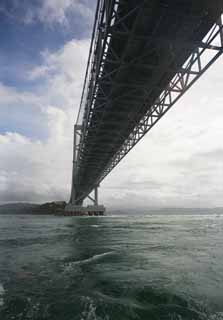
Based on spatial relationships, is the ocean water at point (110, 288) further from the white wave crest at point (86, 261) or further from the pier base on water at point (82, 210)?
the pier base on water at point (82, 210)

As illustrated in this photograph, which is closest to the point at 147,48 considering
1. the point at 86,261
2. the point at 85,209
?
the point at 86,261

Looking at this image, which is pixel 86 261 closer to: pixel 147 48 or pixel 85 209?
pixel 147 48

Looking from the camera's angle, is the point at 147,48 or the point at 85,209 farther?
the point at 85,209

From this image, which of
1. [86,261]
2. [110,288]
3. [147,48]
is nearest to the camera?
[110,288]

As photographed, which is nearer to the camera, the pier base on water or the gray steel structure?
the gray steel structure

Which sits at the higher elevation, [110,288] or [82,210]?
[82,210]

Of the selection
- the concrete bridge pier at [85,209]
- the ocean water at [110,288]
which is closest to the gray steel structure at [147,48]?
the ocean water at [110,288]

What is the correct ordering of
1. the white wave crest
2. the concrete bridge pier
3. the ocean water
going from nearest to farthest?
the ocean water → the white wave crest → the concrete bridge pier

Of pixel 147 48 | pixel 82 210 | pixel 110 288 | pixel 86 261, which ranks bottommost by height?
pixel 110 288

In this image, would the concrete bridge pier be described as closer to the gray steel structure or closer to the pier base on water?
the pier base on water

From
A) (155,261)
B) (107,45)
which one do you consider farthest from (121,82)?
(155,261)

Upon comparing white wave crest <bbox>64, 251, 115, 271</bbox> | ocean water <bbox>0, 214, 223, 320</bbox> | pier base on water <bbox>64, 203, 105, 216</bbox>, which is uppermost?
pier base on water <bbox>64, 203, 105, 216</bbox>

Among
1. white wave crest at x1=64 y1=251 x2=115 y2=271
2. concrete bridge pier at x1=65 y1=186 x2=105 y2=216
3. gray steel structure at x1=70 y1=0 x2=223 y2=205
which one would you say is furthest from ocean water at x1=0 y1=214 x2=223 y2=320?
concrete bridge pier at x1=65 y1=186 x2=105 y2=216

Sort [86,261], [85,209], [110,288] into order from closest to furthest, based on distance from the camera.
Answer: [110,288]
[86,261]
[85,209]
